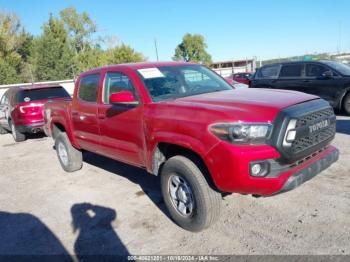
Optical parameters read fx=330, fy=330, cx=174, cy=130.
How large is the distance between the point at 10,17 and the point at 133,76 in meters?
51.8

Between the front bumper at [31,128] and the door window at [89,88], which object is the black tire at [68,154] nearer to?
the door window at [89,88]

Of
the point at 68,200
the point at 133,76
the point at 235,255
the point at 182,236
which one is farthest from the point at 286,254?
the point at 68,200

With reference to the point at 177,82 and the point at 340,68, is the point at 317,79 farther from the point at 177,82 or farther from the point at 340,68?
the point at 177,82

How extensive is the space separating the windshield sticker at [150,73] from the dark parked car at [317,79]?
6.93m

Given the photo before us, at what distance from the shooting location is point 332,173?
504cm

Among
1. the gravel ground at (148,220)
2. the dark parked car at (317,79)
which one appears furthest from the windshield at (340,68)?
the gravel ground at (148,220)

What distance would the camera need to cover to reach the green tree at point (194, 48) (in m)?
67.8

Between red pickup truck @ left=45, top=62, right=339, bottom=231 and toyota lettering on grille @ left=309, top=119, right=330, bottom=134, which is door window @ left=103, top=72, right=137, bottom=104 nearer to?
red pickup truck @ left=45, top=62, right=339, bottom=231

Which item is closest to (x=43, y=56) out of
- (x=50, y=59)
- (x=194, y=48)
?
(x=50, y=59)

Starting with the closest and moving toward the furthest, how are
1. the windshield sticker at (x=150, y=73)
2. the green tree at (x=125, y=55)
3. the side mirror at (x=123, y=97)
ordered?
the side mirror at (x=123, y=97), the windshield sticker at (x=150, y=73), the green tree at (x=125, y=55)

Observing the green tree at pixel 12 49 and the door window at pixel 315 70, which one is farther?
the green tree at pixel 12 49

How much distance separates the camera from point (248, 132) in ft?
10.2

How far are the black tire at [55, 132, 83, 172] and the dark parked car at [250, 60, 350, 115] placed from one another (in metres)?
7.09

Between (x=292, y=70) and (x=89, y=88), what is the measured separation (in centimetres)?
735
